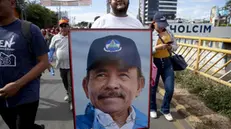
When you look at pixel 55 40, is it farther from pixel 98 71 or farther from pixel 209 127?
pixel 209 127

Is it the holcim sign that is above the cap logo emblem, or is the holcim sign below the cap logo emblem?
below

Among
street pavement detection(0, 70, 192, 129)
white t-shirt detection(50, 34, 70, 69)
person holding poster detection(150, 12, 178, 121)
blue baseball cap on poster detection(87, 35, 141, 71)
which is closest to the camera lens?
blue baseball cap on poster detection(87, 35, 141, 71)

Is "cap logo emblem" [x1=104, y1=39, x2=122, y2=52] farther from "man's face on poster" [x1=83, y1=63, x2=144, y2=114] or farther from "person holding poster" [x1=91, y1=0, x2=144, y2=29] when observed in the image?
"person holding poster" [x1=91, y1=0, x2=144, y2=29]

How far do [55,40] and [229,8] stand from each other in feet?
205

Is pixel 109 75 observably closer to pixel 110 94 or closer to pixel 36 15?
pixel 110 94

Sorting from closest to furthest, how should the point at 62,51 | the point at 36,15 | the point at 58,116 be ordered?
the point at 58,116 < the point at 62,51 < the point at 36,15

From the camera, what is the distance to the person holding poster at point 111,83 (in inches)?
75.5

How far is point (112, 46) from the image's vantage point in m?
1.92

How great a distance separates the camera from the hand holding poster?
1.91 metres

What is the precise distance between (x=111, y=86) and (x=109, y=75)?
3.9 inches

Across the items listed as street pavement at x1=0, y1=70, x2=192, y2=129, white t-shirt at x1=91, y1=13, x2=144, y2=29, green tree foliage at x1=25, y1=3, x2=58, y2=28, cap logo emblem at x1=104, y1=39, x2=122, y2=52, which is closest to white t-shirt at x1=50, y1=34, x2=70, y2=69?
street pavement at x1=0, y1=70, x2=192, y2=129

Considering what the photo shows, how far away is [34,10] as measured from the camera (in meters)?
45.6

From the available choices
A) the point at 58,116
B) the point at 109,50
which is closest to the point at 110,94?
the point at 109,50

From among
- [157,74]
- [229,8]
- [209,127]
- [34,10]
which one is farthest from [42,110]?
[229,8]
